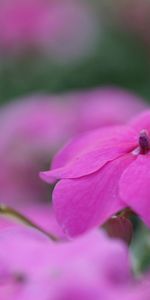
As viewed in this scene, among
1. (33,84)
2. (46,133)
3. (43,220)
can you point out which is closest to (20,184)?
(46,133)

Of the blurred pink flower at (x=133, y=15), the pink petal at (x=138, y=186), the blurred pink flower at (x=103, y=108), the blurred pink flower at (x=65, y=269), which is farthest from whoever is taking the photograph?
the blurred pink flower at (x=133, y=15)

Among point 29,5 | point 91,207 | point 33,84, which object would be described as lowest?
point 33,84

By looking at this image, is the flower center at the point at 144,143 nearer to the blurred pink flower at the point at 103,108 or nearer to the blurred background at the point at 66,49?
the blurred pink flower at the point at 103,108

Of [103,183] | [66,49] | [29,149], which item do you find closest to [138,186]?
[103,183]

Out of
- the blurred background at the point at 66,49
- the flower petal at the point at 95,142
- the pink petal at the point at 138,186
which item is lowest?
the blurred background at the point at 66,49

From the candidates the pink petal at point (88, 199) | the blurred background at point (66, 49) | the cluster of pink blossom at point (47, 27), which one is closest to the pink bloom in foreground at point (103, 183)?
the pink petal at point (88, 199)

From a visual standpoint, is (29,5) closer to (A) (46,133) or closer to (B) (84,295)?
(A) (46,133)

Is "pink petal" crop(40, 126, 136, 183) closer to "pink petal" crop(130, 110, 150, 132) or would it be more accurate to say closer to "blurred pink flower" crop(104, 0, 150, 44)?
"pink petal" crop(130, 110, 150, 132)
